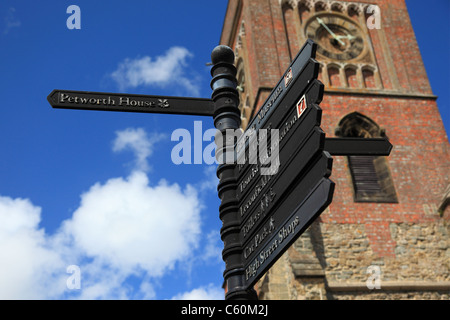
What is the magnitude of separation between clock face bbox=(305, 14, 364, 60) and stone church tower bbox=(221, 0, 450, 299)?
0.04 metres

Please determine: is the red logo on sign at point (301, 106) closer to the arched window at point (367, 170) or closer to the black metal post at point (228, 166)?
the black metal post at point (228, 166)

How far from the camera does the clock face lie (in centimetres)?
1916

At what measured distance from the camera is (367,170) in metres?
16.3

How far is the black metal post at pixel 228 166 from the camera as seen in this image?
330cm

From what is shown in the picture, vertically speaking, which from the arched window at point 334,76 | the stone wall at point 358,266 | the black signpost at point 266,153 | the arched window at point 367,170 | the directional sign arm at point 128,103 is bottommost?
the black signpost at point 266,153

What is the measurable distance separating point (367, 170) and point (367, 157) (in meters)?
0.47

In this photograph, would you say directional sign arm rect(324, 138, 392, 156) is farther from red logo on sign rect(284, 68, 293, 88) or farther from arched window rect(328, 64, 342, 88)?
arched window rect(328, 64, 342, 88)

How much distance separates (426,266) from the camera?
14.7 metres

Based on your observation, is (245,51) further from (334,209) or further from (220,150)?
(220,150)

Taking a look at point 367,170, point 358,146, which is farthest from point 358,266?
point 358,146

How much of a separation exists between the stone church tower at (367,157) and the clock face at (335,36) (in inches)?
1.6

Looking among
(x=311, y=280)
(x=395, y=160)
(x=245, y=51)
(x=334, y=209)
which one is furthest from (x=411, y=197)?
(x=245, y=51)

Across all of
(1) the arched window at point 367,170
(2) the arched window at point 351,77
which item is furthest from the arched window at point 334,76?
(1) the arched window at point 367,170

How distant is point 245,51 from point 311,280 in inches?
392
